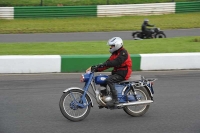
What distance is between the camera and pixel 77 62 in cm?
1302

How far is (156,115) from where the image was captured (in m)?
8.53

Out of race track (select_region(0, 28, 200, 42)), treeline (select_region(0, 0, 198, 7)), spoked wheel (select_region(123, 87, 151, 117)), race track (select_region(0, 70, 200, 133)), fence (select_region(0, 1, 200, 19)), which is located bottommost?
race track (select_region(0, 28, 200, 42))

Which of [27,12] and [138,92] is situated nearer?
[138,92]

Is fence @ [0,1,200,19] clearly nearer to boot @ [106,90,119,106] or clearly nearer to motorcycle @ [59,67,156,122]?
motorcycle @ [59,67,156,122]

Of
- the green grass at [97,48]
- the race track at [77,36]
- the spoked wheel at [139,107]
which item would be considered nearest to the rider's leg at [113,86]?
the spoked wheel at [139,107]

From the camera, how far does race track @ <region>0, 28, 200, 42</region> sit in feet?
76.8

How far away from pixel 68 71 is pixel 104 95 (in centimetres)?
491

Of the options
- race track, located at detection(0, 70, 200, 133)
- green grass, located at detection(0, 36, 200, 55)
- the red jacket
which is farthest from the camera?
green grass, located at detection(0, 36, 200, 55)

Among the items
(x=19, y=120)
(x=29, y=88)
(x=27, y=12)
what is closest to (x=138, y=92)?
(x=19, y=120)

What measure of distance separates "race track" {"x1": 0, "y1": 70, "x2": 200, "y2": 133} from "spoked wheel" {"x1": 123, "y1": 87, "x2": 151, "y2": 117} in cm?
10

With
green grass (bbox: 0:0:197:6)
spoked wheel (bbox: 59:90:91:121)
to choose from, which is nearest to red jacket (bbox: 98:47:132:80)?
→ spoked wheel (bbox: 59:90:91:121)

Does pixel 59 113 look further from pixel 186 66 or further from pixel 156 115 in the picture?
pixel 186 66

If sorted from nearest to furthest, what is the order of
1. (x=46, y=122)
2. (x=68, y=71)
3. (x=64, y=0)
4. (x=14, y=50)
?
(x=46, y=122), (x=68, y=71), (x=14, y=50), (x=64, y=0)

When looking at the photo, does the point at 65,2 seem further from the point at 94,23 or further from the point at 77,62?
the point at 77,62
